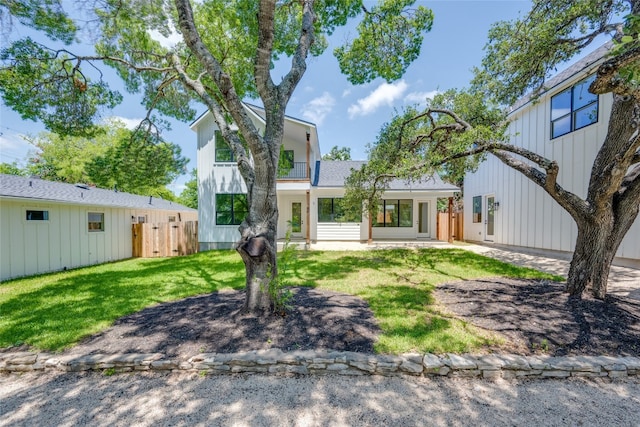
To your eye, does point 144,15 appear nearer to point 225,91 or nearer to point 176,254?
point 225,91

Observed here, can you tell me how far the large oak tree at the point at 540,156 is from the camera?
12.9ft

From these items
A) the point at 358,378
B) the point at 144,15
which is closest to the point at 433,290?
the point at 358,378

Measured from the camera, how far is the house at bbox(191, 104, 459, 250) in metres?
12.5

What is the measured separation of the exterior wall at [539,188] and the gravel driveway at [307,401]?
7.87m

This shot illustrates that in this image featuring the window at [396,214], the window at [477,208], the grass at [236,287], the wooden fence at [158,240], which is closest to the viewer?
the grass at [236,287]

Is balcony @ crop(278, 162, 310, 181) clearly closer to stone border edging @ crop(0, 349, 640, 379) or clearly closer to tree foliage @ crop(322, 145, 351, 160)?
stone border edging @ crop(0, 349, 640, 379)

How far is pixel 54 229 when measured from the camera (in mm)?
8648

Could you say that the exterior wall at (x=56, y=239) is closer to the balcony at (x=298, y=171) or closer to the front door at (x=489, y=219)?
the balcony at (x=298, y=171)

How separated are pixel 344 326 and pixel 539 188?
1048cm

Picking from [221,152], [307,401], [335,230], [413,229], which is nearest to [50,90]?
[221,152]

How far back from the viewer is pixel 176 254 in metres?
11.7

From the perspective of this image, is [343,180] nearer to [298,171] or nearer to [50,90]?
[298,171]

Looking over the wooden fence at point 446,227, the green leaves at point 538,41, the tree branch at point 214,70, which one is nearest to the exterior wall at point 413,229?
the wooden fence at point 446,227

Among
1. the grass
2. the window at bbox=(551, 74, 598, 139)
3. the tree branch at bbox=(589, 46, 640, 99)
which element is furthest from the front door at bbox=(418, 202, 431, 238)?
the tree branch at bbox=(589, 46, 640, 99)
